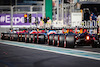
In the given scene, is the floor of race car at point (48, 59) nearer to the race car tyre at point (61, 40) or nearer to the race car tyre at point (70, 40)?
the race car tyre at point (70, 40)

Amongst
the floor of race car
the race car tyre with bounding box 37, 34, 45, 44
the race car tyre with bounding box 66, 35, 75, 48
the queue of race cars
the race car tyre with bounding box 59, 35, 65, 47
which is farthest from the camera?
the race car tyre with bounding box 37, 34, 45, 44

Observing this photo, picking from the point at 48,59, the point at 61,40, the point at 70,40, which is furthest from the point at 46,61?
the point at 61,40

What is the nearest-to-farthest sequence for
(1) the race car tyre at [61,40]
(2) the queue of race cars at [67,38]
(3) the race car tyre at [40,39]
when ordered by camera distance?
(2) the queue of race cars at [67,38] < (1) the race car tyre at [61,40] < (3) the race car tyre at [40,39]

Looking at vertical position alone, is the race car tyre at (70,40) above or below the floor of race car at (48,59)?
above

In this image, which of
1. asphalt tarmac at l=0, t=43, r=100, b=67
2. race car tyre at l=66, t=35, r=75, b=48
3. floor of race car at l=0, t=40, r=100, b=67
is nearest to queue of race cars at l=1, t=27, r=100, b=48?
race car tyre at l=66, t=35, r=75, b=48

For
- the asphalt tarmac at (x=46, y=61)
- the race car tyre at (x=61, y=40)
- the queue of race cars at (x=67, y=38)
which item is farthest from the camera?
the race car tyre at (x=61, y=40)

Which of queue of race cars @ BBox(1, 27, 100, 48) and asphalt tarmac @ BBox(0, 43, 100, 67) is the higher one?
queue of race cars @ BBox(1, 27, 100, 48)

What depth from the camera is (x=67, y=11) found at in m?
37.7

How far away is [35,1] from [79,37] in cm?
5619

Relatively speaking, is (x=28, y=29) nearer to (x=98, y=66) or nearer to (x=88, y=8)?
(x=88, y=8)

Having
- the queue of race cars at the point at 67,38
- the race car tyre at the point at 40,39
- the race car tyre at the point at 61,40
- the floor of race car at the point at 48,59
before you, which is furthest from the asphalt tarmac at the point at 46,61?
the race car tyre at the point at 40,39

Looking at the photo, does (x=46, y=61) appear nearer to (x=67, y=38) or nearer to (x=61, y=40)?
(x=67, y=38)

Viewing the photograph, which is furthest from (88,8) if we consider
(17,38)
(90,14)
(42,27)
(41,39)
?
(17,38)

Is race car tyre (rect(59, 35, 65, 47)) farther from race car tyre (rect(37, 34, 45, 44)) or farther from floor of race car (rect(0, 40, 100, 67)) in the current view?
floor of race car (rect(0, 40, 100, 67))
